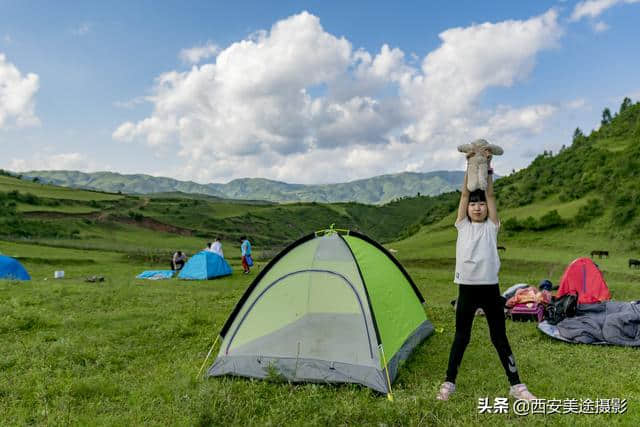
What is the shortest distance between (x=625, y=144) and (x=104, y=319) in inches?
1891

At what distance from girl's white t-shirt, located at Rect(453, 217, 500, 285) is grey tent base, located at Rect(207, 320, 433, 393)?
1.94m

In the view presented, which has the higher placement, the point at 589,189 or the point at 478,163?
the point at 589,189

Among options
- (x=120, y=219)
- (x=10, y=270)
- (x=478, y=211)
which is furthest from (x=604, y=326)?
(x=120, y=219)

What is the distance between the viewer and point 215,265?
20922 mm

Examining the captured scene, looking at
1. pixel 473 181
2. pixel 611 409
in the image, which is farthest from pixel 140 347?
pixel 611 409


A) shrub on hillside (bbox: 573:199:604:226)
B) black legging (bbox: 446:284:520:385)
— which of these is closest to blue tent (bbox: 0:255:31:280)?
black legging (bbox: 446:284:520:385)

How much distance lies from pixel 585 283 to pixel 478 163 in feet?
25.1

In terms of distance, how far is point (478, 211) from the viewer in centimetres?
592

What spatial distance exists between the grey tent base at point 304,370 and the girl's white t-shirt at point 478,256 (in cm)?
194

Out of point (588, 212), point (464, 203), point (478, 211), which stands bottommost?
point (588, 212)

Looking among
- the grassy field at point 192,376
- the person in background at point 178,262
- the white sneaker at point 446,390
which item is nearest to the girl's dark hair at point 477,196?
the white sneaker at point 446,390

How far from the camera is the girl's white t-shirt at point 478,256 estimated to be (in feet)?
18.8

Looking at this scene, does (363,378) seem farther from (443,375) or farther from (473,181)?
(473,181)

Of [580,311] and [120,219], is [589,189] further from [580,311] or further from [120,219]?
[120,219]
